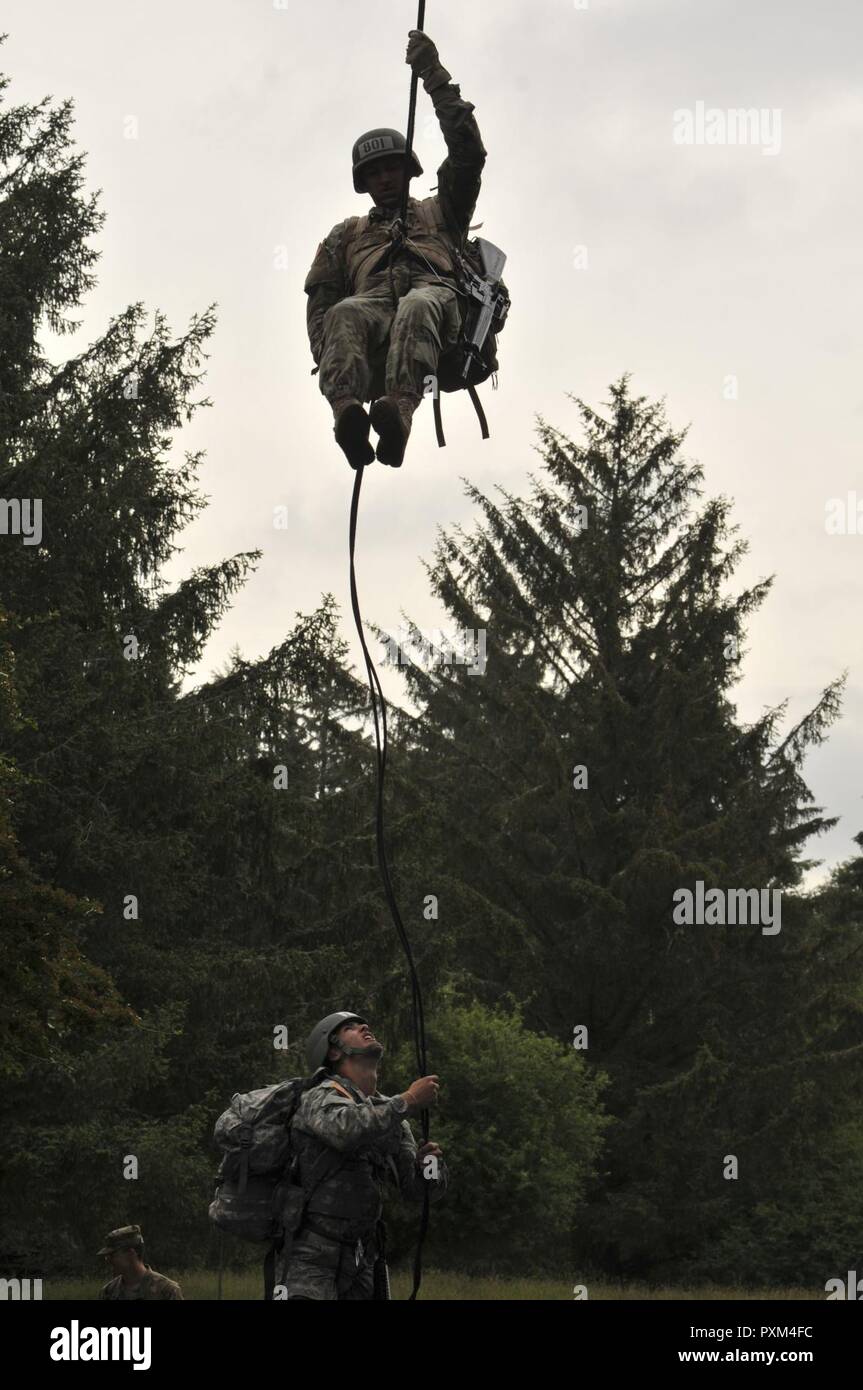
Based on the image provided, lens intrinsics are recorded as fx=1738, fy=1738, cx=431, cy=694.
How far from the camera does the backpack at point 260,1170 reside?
659 centimetres

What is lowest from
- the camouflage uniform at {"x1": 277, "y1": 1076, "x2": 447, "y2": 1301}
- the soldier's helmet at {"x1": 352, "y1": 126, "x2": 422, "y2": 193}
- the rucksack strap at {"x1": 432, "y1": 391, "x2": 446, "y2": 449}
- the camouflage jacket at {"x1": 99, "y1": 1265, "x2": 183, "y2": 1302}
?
the camouflage jacket at {"x1": 99, "y1": 1265, "x2": 183, "y2": 1302}

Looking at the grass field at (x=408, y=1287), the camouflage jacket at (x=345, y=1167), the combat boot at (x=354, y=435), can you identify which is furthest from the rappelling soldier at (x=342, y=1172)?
the grass field at (x=408, y=1287)

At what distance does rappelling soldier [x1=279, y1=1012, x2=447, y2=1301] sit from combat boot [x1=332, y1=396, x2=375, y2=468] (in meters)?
2.17

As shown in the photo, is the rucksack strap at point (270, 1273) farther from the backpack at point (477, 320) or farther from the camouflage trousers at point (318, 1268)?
the backpack at point (477, 320)

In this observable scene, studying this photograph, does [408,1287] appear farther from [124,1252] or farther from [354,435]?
[354,435]

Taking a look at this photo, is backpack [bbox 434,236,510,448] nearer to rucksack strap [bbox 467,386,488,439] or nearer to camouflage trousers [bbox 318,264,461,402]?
rucksack strap [bbox 467,386,488,439]

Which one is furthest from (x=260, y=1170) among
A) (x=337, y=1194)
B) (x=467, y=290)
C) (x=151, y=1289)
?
(x=151, y=1289)

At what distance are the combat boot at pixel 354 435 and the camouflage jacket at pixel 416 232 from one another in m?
0.76

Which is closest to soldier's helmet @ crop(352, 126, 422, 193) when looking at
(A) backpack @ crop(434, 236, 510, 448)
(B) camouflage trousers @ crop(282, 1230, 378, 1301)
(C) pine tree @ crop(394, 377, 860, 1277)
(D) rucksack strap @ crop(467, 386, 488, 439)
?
(A) backpack @ crop(434, 236, 510, 448)

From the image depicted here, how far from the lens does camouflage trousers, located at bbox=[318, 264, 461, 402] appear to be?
266 inches
